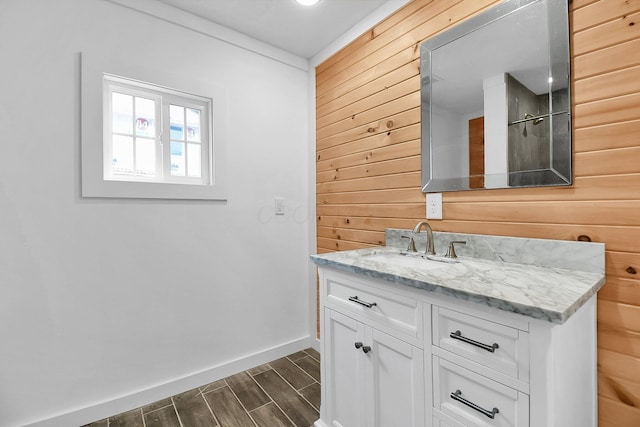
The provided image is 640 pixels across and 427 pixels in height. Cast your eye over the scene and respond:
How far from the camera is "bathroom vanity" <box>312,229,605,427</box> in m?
0.78

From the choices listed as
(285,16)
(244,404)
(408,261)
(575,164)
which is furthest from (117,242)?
(575,164)

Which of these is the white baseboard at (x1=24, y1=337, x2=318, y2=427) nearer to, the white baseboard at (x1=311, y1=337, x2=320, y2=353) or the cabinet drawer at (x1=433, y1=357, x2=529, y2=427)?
→ the white baseboard at (x1=311, y1=337, x2=320, y2=353)

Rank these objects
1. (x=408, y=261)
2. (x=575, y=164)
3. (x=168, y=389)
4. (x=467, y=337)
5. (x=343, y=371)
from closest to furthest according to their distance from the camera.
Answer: (x=467, y=337)
(x=575, y=164)
(x=343, y=371)
(x=408, y=261)
(x=168, y=389)

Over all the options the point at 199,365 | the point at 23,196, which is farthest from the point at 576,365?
the point at 23,196

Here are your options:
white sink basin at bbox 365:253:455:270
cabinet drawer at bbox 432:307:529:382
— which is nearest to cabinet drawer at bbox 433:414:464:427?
cabinet drawer at bbox 432:307:529:382

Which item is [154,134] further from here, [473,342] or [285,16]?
[473,342]

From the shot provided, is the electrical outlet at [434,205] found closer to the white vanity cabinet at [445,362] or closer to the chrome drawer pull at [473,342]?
the white vanity cabinet at [445,362]

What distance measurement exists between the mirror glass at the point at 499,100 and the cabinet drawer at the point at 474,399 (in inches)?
32.0

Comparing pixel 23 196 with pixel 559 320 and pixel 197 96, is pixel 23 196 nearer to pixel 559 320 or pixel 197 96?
pixel 197 96

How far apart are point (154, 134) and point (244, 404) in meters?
1.76

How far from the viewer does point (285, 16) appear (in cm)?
198

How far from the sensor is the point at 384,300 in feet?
3.85

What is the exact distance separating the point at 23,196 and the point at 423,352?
1963 millimetres

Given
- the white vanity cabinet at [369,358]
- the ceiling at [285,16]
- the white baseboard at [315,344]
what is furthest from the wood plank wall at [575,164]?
the white baseboard at [315,344]
